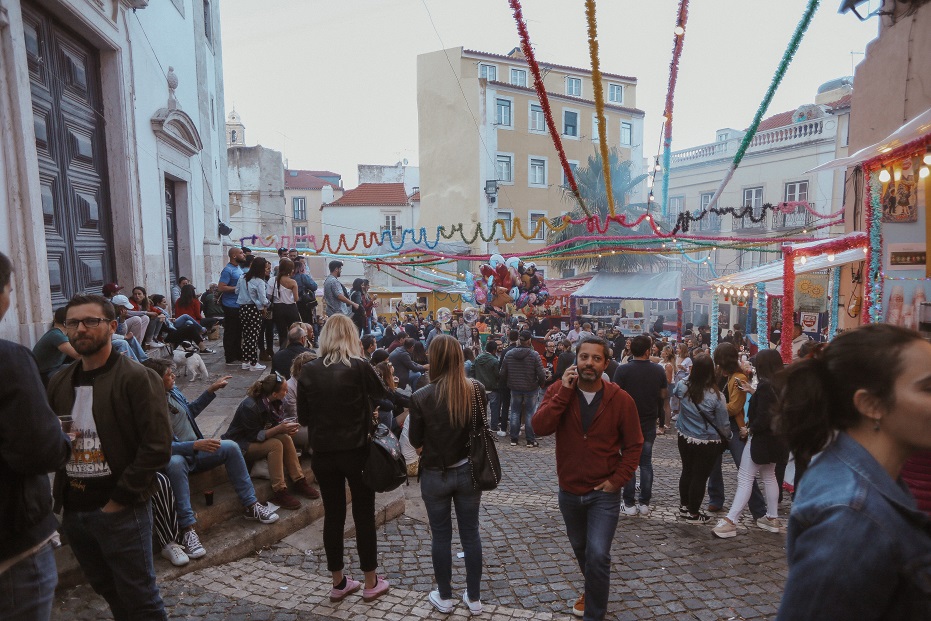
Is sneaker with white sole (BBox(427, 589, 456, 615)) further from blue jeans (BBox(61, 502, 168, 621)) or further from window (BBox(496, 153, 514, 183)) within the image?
window (BBox(496, 153, 514, 183))

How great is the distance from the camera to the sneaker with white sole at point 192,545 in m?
3.76

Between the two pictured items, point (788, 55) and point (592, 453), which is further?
point (788, 55)

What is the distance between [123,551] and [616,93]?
35.2 meters

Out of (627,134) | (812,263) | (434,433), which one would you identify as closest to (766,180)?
(627,134)

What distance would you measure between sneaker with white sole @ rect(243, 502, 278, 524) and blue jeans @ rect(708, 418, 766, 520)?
12.7 ft

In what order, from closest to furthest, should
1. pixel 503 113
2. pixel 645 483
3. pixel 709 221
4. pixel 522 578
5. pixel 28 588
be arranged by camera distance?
pixel 28 588, pixel 522 578, pixel 645 483, pixel 709 221, pixel 503 113

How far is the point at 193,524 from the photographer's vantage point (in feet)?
12.8

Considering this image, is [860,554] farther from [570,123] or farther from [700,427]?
[570,123]

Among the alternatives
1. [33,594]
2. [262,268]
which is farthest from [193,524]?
[262,268]

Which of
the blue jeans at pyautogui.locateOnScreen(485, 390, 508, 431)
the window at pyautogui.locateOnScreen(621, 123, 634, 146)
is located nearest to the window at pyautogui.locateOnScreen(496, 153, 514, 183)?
the window at pyautogui.locateOnScreen(621, 123, 634, 146)

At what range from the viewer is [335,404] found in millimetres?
3406

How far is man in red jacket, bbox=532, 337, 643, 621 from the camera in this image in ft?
10.2

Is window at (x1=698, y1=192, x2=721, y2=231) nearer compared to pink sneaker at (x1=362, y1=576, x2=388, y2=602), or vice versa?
pink sneaker at (x1=362, y1=576, x2=388, y2=602)

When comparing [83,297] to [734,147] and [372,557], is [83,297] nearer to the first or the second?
[372,557]
